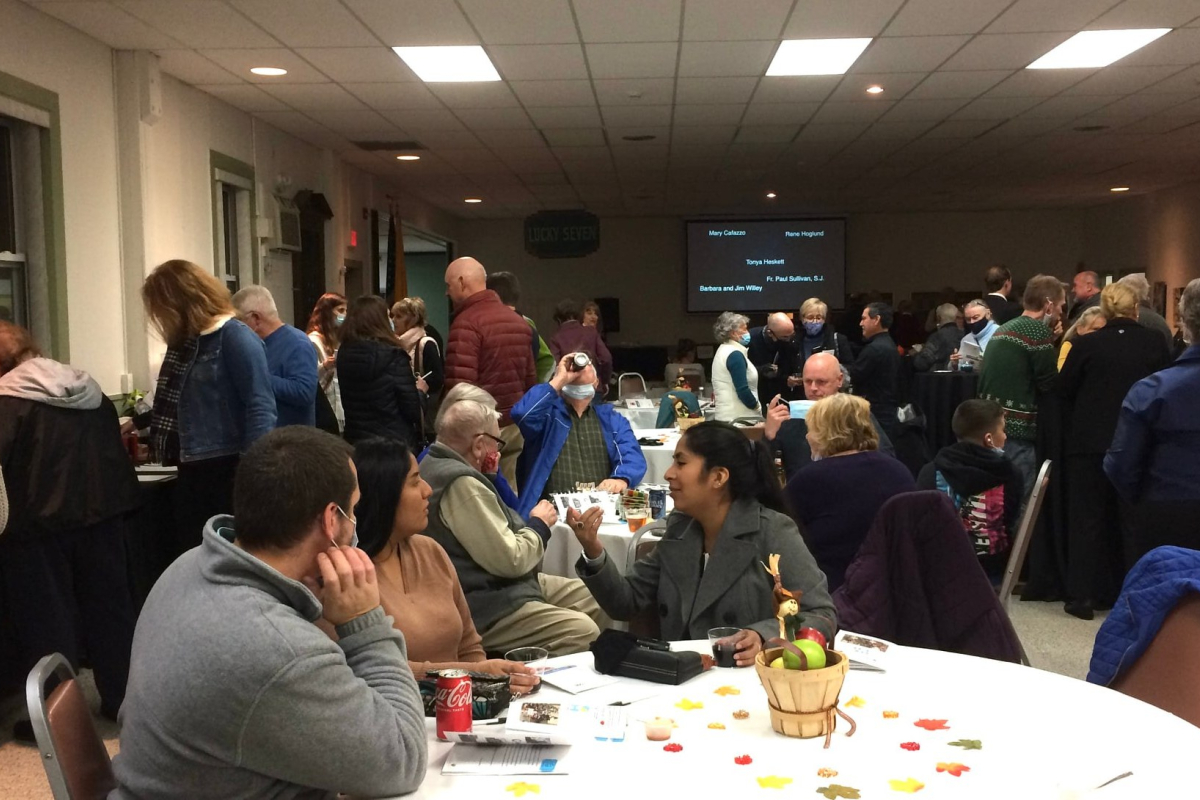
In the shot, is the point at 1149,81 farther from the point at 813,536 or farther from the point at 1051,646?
the point at 813,536

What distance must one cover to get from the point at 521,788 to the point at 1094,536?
15.7 ft

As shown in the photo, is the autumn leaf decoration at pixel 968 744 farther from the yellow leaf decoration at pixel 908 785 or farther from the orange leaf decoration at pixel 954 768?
the yellow leaf decoration at pixel 908 785

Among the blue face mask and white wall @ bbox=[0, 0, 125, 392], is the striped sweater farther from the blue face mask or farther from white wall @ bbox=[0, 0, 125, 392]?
white wall @ bbox=[0, 0, 125, 392]

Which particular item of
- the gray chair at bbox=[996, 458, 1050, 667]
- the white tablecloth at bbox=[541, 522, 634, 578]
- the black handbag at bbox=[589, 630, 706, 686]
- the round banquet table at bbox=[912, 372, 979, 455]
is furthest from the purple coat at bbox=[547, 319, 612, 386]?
the black handbag at bbox=[589, 630, 706, 686]

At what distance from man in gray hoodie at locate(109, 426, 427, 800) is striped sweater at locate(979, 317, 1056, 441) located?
5054 millimetres

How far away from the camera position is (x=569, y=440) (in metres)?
4.97

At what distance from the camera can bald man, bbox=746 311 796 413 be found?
948 centimetres

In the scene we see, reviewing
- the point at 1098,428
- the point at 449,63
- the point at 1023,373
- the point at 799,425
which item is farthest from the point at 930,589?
the point at 449,63

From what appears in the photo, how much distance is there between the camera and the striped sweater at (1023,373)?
6074 mm

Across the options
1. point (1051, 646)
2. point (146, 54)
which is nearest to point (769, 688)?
point (1051, 646)

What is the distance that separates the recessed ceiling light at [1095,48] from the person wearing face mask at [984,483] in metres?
3.11

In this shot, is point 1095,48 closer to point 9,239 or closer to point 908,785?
point 908,785

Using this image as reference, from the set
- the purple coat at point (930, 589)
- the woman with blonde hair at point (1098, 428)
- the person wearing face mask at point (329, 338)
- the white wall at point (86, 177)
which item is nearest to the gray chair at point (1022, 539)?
the purple coat at point (930, 589)

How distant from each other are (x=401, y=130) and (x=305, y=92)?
5.41 ft
